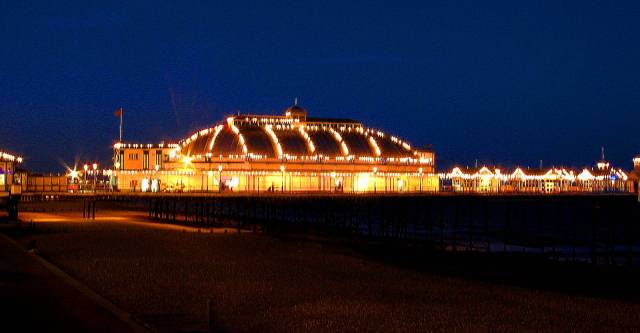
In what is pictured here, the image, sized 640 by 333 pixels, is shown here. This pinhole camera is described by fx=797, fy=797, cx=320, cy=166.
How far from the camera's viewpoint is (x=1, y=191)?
2675 inches

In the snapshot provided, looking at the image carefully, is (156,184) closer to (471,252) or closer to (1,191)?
(1,191)

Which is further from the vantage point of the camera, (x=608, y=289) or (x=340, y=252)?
(x=340, y=252)

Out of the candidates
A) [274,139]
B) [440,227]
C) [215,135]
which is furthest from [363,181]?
[440,227]

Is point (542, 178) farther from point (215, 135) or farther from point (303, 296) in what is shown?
point (303, 296)

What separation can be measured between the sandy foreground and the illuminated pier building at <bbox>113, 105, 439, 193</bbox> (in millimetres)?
48765

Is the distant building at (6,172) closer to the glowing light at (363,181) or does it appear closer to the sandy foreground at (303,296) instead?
the glowing light at (363,181)

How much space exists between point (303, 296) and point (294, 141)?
66921mm

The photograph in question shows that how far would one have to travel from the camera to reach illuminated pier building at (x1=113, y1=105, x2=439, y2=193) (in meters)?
81.4

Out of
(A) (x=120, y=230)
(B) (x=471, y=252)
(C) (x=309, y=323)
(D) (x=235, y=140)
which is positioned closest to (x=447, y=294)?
(C) (x=309, y=323)

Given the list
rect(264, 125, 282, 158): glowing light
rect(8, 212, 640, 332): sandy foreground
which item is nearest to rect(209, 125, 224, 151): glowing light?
rect(264, 125, 282, 158): glowing light

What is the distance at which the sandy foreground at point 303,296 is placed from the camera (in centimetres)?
1650

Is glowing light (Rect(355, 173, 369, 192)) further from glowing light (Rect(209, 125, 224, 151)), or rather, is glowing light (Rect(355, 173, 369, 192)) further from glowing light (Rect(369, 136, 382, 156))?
glowing light (Rect(209, 125, 224, 151))

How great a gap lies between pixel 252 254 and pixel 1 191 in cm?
4375

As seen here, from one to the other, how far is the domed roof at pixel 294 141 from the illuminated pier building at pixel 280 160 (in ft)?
0.34
